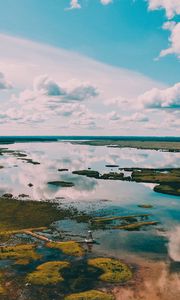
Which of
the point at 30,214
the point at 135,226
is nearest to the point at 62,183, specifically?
the point at 30,214

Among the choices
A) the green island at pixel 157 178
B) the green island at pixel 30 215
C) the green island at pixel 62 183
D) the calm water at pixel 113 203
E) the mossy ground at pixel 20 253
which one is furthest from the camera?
the green island at pixel 62 183

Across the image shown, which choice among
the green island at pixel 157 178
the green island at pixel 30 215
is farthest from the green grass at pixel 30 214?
the green island at pixel 157 178

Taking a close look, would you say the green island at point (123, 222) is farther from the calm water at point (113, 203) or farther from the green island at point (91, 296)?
the green island at point (91, 296)

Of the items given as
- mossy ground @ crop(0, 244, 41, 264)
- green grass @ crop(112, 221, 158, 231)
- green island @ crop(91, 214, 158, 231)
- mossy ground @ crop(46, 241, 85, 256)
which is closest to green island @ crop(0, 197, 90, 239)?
green island @ crop(91, 214, 158, 231)

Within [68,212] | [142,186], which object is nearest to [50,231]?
[68,212]

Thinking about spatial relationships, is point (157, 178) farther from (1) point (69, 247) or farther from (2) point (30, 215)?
(1) point (69, 247)
